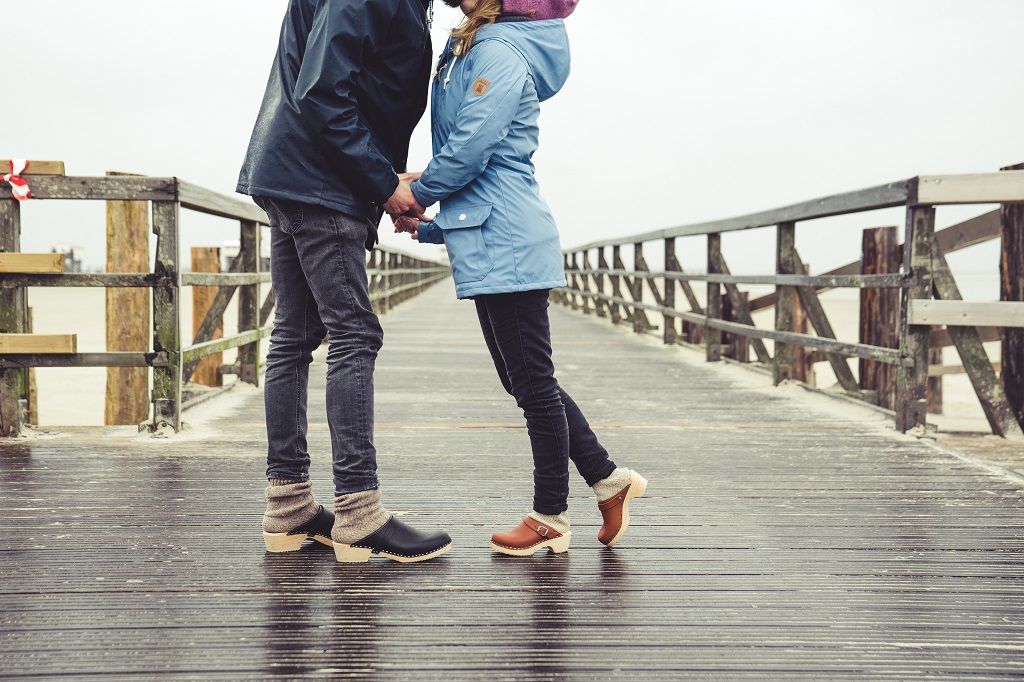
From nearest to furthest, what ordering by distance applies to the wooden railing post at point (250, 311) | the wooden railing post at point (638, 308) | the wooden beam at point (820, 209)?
the wooden beam at point (820, 209), the wooden railing post at point (250, 311), the wooden railing post at point (638, 308)

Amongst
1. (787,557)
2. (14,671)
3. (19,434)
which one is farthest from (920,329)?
(19,434)

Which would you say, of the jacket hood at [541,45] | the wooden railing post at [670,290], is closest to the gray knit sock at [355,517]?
the jacket hood at [541,45]

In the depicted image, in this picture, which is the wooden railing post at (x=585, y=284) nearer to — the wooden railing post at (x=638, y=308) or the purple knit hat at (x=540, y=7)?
the wooden railing post at (x=638, y=308)

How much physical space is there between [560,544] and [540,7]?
1324 millimetres

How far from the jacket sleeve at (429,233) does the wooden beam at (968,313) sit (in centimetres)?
247

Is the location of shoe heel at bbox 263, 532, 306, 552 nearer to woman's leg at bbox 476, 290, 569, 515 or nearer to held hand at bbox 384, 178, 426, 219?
woman's leg at bbox 476, 290, 569, 515

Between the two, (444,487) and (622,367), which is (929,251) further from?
(622,367)

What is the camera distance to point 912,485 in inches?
122

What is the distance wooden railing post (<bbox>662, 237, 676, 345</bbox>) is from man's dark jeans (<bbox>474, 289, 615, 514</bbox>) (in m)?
6.27

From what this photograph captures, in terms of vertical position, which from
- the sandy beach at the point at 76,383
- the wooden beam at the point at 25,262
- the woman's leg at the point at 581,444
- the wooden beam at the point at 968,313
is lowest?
the sandy beach at the point at 76,383

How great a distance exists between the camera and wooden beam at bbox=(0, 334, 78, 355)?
3.69m

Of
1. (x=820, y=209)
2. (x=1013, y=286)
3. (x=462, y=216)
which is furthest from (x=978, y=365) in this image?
(x=462, y=216)

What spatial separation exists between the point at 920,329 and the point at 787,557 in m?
2.01

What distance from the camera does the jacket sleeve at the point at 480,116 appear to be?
2.08 meters
